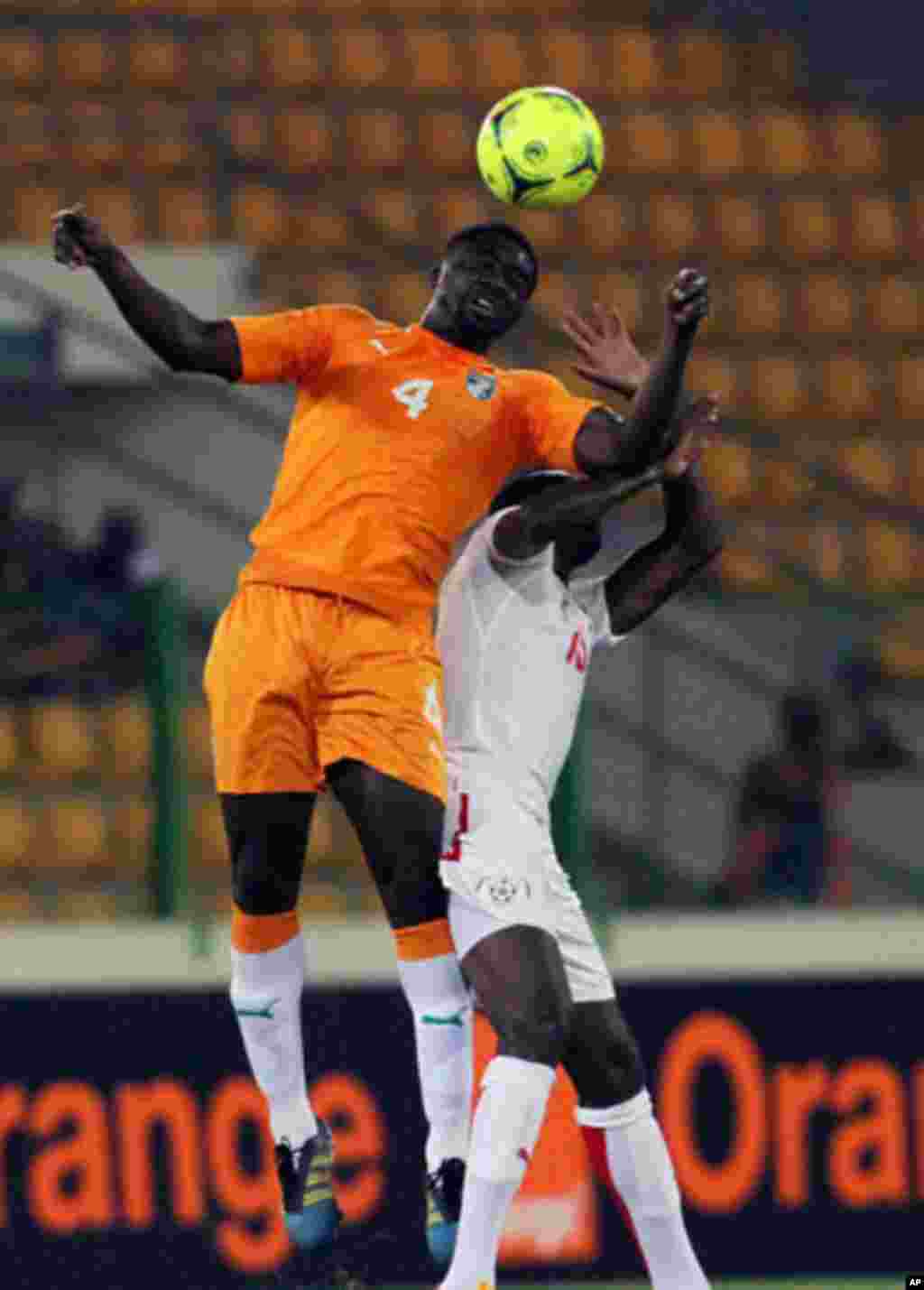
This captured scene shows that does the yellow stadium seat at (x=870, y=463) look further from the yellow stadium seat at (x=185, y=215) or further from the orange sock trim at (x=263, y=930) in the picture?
the orange sock trim at (x=263, y=930)

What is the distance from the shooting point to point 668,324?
6551mm

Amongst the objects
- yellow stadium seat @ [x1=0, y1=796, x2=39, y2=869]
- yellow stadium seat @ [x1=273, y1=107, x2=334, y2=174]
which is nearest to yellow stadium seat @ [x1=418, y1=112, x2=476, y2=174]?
yellow stadium seat @ [x1=273, y1=107, x2=334, y2=174]

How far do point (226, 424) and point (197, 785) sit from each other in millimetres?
3792

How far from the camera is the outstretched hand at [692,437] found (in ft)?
22.5

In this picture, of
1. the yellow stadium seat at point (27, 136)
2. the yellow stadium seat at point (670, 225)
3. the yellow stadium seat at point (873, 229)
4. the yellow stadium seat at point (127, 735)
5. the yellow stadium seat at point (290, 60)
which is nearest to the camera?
the yellow stadium seat at point (127, 735)

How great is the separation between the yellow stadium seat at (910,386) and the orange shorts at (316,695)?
28.8 ft

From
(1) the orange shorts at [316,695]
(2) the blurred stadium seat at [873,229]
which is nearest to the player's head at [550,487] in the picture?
(1) the orange shorts at [316,695]

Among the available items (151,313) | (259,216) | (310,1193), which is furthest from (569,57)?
(310,1193)

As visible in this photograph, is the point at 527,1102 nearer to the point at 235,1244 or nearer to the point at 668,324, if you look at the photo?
the point at 668,324

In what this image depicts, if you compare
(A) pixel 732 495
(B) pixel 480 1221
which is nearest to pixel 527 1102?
(B) pixel 480 1221

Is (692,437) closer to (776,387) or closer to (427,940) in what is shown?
(427,940)

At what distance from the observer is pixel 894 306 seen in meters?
15.9

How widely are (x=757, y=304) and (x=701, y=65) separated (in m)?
2.12

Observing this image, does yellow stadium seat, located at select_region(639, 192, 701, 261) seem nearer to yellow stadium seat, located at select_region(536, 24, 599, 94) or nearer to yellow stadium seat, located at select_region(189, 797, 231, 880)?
yellow stadium seat, located at select_region(536, 24, 599, 94)
